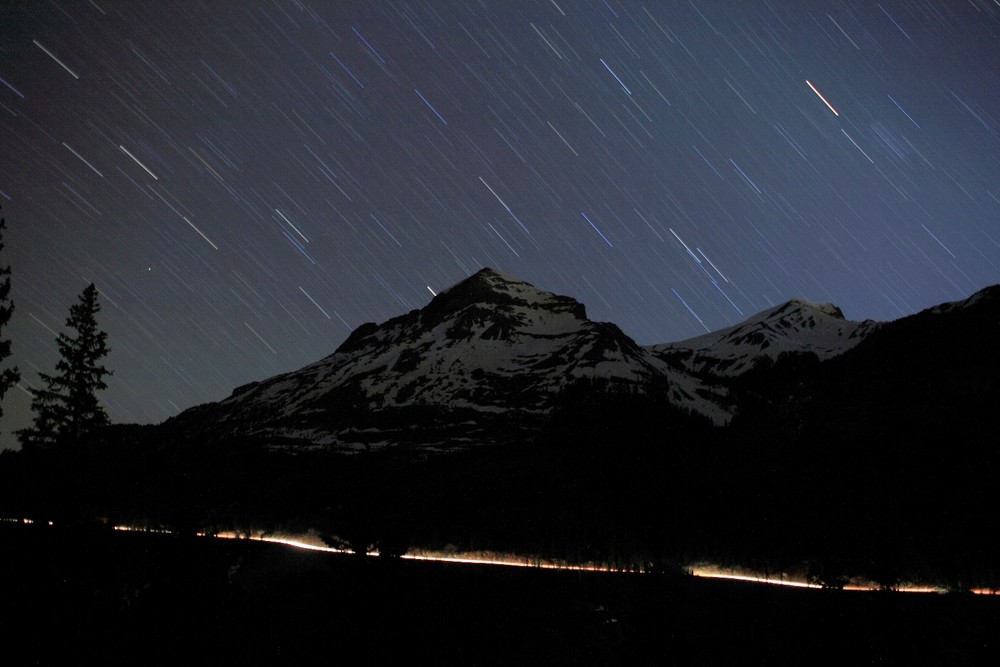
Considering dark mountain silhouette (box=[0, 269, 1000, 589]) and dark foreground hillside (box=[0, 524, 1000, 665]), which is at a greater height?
dark mountain silhouette (box=[0, 269, 1000, 589])

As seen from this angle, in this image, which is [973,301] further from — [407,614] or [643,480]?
[407,614]

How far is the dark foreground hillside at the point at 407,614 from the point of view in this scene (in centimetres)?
2853

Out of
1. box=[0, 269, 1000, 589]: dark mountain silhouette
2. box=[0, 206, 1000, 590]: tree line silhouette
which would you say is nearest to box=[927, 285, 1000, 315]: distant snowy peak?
box=[0, 269, 1000, 589]: dark mountain silhouette

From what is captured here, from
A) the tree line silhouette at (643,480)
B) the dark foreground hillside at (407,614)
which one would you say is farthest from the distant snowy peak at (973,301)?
the dark foreground hillside at (407,614)

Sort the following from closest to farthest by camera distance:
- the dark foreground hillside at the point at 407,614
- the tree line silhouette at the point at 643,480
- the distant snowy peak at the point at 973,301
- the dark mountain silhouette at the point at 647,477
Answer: the dark foreground hillside at the point at 407,614 < the tree line silhouette at the point at 643,480 < the dark mountain silhouette at the point at 647,477 < the distant snowy peak at the point at 973,301

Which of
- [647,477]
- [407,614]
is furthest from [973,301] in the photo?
[407,614]

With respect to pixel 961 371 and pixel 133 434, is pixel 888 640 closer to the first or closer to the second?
pixel 961 371

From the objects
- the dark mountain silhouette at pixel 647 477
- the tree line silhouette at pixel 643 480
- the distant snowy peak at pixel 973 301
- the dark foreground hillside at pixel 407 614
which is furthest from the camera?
the distant snowy peak at pixel 973 301

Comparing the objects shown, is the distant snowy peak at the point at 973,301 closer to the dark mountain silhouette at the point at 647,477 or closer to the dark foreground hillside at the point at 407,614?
the dark mountain silhouette at the point at 647,477

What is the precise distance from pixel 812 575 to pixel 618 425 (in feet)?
424

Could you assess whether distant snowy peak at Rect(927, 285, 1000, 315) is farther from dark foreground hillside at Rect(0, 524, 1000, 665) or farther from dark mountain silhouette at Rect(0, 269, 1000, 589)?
dark foreground hillside at Rect(0, 524, 1000, 665)

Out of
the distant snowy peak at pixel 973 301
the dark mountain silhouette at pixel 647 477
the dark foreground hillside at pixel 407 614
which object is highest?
the distant snowy peak at pixel 973 301

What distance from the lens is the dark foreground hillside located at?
93.6 feet

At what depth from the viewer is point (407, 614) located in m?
32.4
